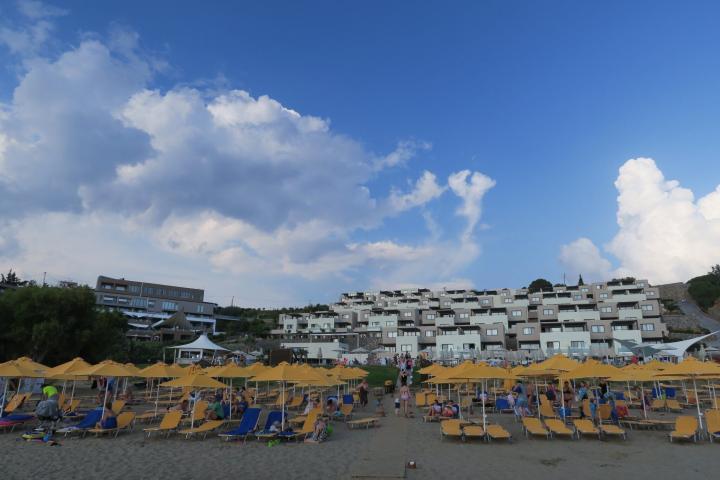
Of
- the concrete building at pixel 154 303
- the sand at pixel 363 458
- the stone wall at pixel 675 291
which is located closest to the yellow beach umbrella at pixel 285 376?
the sand at pixel 363 458

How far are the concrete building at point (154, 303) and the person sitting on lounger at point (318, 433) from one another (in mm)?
72271

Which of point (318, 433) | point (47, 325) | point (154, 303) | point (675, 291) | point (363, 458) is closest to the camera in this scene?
point (363, 458)

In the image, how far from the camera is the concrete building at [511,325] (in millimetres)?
60656

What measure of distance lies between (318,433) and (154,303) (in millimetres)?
91541

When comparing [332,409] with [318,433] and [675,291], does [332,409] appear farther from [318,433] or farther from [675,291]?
[675,291]

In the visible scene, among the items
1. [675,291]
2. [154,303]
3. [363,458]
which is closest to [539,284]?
[675,291]

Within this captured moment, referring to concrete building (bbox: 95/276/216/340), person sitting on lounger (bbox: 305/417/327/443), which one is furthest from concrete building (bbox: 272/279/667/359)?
person sitting on lounger (bbox: 305/417/327/443)

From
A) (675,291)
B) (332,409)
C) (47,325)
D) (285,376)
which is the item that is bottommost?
(332,409)

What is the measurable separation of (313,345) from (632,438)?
58.3m

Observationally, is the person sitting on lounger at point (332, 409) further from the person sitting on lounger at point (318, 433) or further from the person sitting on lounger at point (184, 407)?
the person sitting on lounger at point (184, 407)

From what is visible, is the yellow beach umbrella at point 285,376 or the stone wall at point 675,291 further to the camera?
the stone wall at point 675,291

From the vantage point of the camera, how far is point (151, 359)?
5475 centimetres

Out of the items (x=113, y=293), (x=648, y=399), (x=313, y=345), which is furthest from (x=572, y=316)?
(x=113, y=293)

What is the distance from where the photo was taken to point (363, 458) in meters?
11.8
